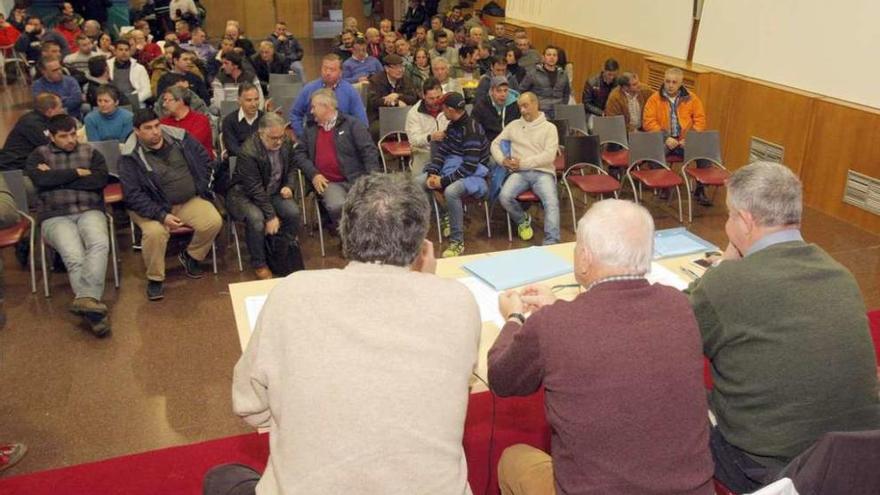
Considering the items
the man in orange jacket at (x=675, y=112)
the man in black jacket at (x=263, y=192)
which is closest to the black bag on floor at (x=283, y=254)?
the man in black jacket at (x=263, y=192)

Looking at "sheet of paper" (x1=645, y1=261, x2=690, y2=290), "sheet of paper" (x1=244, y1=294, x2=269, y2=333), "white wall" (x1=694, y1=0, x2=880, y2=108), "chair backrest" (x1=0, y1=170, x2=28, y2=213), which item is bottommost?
"chair backrest" (x1=0, y1=170, x2=28, y2=213)

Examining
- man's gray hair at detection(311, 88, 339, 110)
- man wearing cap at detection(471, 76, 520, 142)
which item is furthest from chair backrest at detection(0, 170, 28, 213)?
man wearing cap at detection(471, 76, 520, 142)

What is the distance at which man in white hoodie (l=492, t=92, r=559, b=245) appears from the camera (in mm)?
5863

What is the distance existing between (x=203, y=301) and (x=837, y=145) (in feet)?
18.7

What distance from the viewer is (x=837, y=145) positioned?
6.66 metres

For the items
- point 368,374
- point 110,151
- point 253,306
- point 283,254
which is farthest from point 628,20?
point 368,374

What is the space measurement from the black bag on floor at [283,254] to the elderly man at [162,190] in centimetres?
40

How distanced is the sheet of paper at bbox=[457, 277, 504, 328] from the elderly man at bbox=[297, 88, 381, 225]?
271 cm

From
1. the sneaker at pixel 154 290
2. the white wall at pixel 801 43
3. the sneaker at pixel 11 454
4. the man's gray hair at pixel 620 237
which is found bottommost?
the sneaker at pixel 11 454

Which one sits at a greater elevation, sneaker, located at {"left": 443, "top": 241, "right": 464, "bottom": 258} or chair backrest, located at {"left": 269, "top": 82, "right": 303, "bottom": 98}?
chair backrest, located at {"left": 269, "top": 82, "right": 303, "bottom": 98}

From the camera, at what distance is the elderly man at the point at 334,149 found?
5.68m

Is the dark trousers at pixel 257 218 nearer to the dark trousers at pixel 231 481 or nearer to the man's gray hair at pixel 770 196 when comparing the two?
the dark trousers at pixel 231 481

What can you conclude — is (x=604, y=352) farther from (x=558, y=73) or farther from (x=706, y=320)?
(x=558, y=73)

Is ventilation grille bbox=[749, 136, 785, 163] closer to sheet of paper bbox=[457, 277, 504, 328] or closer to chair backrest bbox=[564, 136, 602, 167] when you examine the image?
chair backrest bbox=[564, 136, 602, 167]
